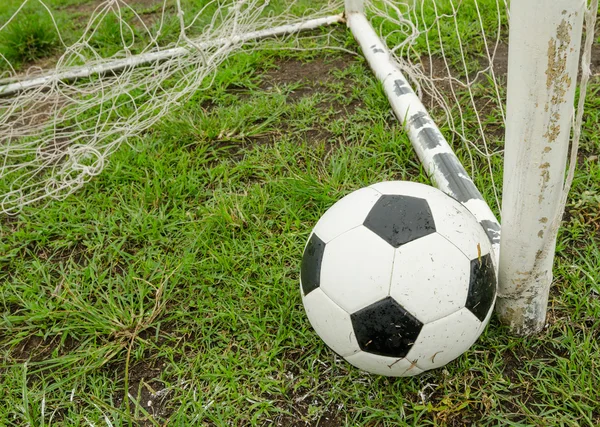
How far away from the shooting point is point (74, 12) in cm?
476

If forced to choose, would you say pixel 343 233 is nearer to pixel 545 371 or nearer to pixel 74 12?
pixel 545 371

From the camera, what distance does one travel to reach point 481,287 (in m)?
1.61

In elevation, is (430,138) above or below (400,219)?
below

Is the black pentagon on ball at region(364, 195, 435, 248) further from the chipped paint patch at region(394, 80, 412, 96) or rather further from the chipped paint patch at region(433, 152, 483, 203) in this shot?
the chipped paint patch at region(394, 80, 412, 96)

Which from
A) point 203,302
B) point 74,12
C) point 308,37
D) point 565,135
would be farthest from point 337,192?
point 74,12

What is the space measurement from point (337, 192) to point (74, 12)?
11.7 feet

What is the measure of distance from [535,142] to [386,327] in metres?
0.65

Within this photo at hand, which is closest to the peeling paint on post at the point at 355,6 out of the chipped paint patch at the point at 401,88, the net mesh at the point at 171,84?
the net mesh at the point at 171,84

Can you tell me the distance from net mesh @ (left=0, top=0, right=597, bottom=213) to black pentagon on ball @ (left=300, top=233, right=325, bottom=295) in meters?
0.95

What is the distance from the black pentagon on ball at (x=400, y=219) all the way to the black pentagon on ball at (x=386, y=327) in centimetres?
19

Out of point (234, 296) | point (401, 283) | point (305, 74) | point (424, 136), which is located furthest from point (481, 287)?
point (305, 74)

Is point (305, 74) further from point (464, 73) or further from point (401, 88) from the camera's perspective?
point (464, 73)

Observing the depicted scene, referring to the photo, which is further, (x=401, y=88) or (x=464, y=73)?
(x=464, y=73)

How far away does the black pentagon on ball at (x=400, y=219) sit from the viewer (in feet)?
5.26
